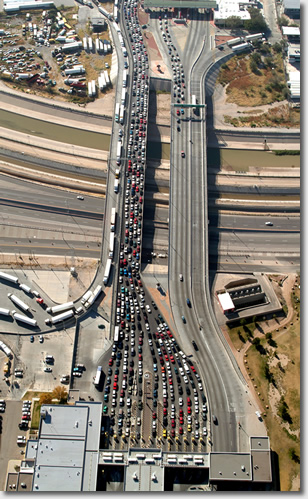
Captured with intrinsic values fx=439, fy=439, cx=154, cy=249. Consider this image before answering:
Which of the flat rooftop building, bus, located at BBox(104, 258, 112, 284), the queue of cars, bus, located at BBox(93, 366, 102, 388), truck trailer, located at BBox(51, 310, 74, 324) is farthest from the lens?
bus, located at BBox(104, 258, 112, 284)

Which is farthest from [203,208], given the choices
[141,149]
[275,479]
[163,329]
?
[275,479]

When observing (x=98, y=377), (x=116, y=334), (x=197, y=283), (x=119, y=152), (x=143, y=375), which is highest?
(x=119, y=152)

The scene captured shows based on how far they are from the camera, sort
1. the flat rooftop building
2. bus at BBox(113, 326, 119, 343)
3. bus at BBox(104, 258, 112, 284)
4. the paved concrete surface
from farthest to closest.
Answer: bus at BBox(104, 258, 112, 284)
bus at BBox(113, 326, 119, 343)
the paved concrete surface
the flat rooftop building

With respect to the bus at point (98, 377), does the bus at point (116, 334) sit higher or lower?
higher

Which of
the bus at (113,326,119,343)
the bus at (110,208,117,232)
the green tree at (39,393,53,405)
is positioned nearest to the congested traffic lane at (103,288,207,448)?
the bus at (113,326,119,343)

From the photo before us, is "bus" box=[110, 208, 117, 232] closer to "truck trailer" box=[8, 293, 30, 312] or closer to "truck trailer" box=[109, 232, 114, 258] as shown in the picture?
"truck trailer" box=[109, 232, 114, 258]

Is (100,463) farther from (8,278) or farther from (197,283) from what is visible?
(8,278)

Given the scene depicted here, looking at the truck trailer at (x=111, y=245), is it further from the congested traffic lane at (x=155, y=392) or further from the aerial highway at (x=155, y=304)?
the congested traffic lane at (x=155, y=392)

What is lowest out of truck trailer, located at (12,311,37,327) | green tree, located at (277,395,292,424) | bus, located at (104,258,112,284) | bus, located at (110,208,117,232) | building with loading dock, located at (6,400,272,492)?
building with loading dock, located at (6,400,272,492)

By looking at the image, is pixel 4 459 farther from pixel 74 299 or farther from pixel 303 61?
pixel 303 61

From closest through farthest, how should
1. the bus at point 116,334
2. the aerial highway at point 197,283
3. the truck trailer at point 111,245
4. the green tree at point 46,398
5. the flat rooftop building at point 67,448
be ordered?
1. the flat rooftop building at point 67,448
2. the green tree at point 46,398
3. the aerial highway at point 197,283
4. the bus at point 116,334
5. the truck trailer at point 111,245

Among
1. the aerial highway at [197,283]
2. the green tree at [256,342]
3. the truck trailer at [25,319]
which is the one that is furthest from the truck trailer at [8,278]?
the green tree at [256,342]

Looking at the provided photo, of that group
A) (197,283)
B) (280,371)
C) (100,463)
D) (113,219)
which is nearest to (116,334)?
(197,283)
